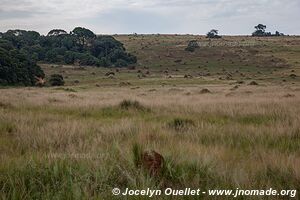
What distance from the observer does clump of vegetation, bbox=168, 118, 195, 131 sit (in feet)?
31.8

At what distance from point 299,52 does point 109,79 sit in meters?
52.1

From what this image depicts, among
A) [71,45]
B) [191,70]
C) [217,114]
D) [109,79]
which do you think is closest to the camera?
[217,114]

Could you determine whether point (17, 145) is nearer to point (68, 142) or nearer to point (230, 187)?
point (68, 142)

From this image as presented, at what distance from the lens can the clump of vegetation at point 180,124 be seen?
31.8ft

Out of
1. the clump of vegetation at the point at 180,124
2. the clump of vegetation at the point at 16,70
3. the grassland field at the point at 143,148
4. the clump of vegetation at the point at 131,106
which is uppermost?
the grassland field at the point at 143,148

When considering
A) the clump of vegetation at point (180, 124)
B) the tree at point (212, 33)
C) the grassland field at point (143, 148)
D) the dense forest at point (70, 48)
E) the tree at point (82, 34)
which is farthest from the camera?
the tree at point (212, 33)

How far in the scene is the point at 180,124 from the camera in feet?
33.8

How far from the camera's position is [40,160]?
17.5ft

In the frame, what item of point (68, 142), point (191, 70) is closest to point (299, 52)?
point (191, 70)

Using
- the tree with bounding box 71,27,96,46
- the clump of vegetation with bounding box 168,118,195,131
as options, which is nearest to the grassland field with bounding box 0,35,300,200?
the clump of vegetation with bounding box 168,118,195,131

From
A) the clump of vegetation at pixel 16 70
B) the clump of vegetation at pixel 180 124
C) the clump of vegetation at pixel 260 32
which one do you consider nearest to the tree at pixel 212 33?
the clump of vegetation at pixel 260 32

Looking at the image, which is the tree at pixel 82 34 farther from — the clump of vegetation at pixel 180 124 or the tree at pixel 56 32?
the clump of vegetation at pixel 180 124

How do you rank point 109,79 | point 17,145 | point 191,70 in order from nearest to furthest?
point 17,145 → point 109,79 → point 191,70

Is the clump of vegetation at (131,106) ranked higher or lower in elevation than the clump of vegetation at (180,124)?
lower
